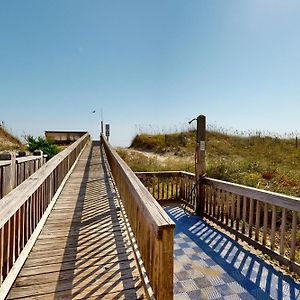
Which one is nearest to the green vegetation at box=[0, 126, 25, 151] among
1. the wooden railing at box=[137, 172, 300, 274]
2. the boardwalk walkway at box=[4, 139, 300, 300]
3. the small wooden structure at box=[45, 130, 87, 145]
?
the small wooden structure at box=[45, 130, 87, 145]

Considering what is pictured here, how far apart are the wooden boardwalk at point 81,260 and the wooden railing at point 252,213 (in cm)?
193

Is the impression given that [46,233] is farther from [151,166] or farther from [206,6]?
[151,166]

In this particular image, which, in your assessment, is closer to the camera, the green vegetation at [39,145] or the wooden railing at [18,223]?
the wooden railing at [18,223]

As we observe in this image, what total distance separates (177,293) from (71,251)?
3.97 ft

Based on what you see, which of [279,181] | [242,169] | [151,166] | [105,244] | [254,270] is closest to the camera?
[105,244]

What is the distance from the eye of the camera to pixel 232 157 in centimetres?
1438

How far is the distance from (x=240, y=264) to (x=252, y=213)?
892mm

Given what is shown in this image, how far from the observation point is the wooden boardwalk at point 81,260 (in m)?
2.06

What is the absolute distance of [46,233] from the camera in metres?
3.27

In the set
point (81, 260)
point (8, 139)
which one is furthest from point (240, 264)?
point (8, 139)

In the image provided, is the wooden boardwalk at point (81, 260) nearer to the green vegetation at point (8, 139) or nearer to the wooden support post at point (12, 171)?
the wooden support post at point (12, 171)

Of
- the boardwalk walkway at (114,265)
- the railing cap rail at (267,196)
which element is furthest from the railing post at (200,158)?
the boardwalk walkway at (114,265)

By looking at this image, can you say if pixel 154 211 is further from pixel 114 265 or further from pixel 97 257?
pixel 97 257

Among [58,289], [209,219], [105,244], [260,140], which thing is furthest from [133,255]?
[260,140]
